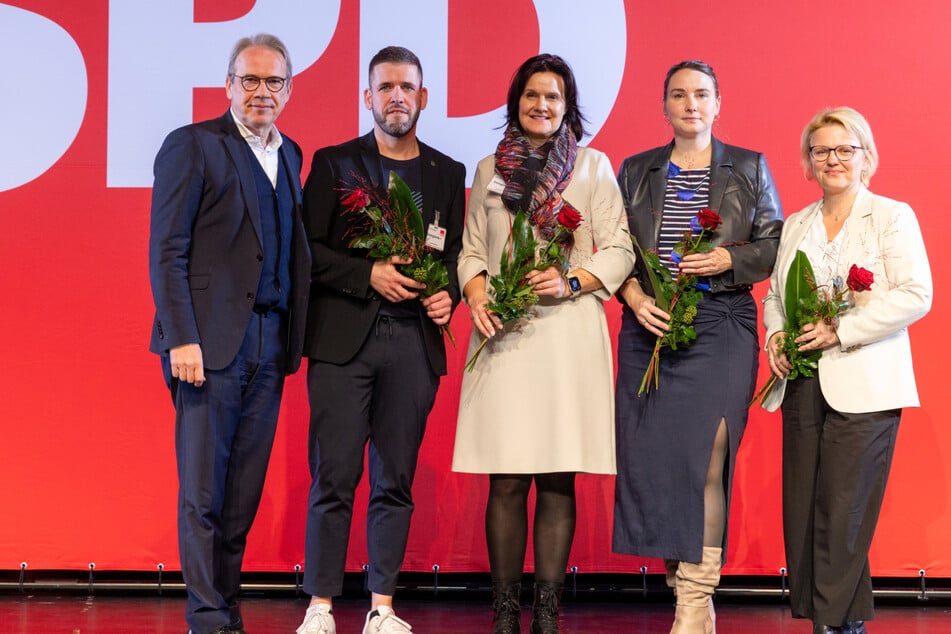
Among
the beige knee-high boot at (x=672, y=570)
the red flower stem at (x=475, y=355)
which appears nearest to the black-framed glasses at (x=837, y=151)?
the red flower stem at (x=475, y=355)

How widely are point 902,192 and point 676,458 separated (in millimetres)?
1934

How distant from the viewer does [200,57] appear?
4594 mm

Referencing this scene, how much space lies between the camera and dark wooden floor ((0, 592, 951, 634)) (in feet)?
12.8

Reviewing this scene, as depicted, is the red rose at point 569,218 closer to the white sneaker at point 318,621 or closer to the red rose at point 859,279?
the red rose at point 859,279

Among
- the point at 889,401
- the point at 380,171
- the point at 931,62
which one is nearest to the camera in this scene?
the point at 889,401

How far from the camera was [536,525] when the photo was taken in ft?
11.1

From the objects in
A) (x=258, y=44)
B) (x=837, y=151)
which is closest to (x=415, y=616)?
(x=258, y=44)

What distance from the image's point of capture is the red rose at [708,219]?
3250 mm

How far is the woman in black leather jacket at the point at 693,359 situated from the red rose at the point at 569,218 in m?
0.34

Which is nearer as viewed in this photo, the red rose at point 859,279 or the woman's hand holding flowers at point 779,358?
the red rose at point 859,279

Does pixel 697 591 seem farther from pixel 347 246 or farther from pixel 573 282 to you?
pixel 347 246

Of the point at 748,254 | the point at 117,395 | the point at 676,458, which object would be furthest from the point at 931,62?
the point at 117,395

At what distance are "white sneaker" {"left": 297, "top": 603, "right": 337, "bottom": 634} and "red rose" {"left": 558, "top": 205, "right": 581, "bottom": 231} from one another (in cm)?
149

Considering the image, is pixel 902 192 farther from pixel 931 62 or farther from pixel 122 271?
pixel 122 271
